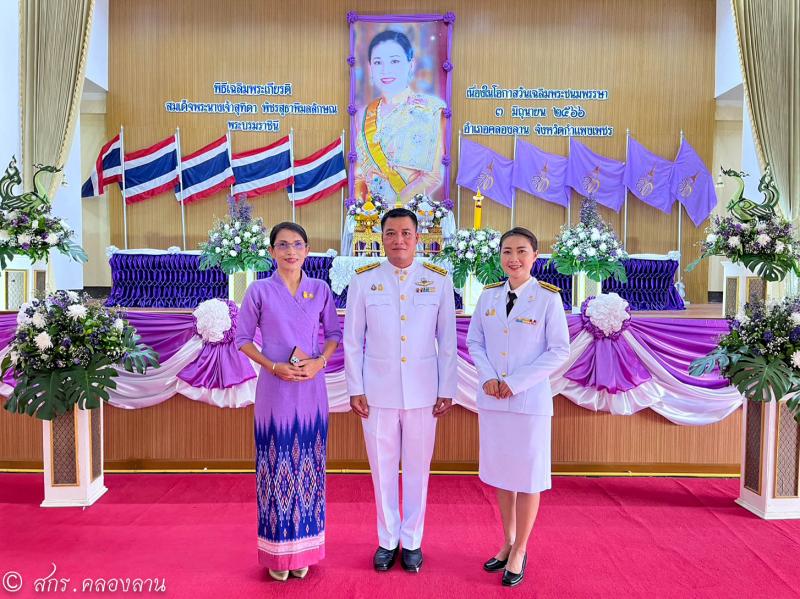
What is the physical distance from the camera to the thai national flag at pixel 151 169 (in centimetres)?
919

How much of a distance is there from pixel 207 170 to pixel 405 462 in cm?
768

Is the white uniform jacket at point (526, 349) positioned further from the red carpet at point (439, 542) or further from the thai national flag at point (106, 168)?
the thai national flag at point (106, 168)

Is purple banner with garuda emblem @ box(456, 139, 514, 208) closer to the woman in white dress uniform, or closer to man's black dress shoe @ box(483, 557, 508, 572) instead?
the woman in white dress uniform

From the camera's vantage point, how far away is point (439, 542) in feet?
9.64

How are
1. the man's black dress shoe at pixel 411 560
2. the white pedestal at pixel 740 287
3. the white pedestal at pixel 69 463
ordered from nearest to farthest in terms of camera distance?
the man's black dress shoe at pixel 411 560 → the white pedestal at pixel 69 463 → the white pedestal at pixel 740 287

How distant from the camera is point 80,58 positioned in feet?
18.8

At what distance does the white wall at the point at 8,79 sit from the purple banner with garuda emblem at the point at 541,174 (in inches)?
252

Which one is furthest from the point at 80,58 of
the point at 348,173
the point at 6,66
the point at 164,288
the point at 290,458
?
the point at 290,458

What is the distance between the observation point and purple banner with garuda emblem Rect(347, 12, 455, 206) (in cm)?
920

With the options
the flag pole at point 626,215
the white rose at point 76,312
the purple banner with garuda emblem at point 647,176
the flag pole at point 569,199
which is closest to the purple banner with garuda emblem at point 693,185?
the purple banner with garuda emblem at point 647,176

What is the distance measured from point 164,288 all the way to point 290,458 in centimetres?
570

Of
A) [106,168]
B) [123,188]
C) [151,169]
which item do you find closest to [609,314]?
[151,169]

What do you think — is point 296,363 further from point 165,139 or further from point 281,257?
point 165,139

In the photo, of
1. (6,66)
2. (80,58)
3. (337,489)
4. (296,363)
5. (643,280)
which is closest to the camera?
(296,363)
